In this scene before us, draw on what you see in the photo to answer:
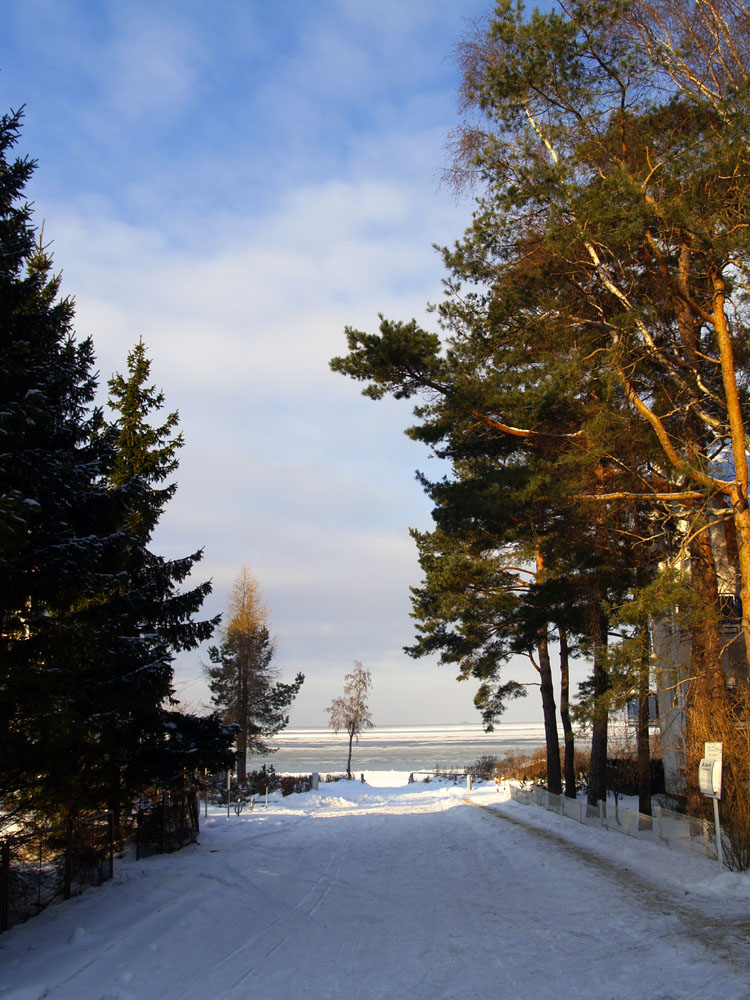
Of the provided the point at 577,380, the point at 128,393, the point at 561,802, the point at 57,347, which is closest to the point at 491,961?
the point at 57,347

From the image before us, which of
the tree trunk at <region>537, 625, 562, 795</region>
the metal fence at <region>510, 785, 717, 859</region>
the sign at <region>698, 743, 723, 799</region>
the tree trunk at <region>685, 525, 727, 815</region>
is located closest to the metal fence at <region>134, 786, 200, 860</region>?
the metal fence at <region>510, 785, 717, 859</region>

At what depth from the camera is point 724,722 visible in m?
13.4

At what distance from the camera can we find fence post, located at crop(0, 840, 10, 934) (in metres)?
8.94

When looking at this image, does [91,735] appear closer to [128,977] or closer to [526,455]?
[128,977]

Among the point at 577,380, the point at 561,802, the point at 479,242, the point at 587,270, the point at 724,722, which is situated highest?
the point at 479,242

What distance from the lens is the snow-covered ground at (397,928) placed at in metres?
6.88

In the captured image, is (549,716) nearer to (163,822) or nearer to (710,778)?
(710,778)

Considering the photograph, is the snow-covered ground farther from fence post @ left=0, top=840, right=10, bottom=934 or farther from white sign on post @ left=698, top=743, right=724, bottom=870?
white sign on post @ left=698, top=743, right=724, bottom=870

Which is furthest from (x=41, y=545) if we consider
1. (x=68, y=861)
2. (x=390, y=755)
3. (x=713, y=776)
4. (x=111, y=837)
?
(x=390, y=755)

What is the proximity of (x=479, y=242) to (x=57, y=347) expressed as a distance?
9.71m

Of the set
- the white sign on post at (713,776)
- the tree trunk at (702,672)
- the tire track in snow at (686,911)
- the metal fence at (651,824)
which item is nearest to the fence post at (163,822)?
the tire track in snow at (686,911)

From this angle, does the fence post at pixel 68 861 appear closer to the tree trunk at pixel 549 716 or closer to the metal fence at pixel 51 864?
the metal fence at pixel 51 864

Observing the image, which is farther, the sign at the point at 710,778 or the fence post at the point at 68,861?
the sign at the point at 710,778

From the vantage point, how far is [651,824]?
56.6 ft
